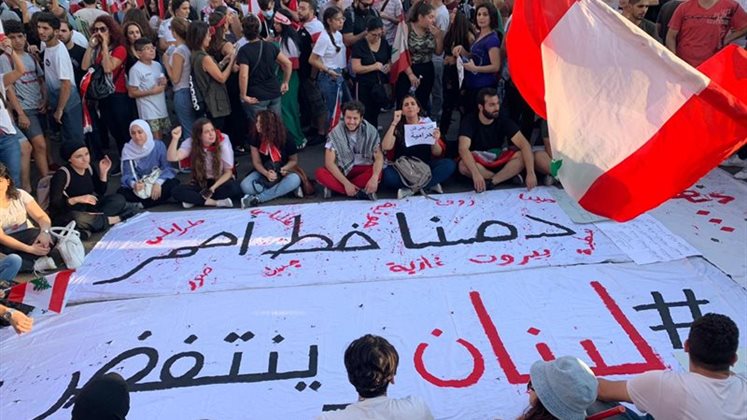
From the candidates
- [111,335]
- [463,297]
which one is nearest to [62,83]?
[111,335]

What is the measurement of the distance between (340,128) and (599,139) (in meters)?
3.01

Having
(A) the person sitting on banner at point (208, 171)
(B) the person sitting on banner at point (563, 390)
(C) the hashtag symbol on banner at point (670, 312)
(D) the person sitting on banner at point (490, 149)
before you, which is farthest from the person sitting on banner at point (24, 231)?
(C) the hashtag symbol on banner at point (670, 312)

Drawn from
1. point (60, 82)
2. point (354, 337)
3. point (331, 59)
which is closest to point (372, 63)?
point (331, 59)

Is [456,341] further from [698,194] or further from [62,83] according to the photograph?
[62,83]

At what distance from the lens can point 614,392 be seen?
2.98 metres

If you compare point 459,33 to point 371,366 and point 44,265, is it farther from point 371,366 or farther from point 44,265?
point 371,366

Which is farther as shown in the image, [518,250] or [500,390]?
[518,250]

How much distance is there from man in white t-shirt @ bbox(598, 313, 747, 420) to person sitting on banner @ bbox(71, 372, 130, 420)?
82.9 inches

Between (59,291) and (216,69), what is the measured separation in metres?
2.86

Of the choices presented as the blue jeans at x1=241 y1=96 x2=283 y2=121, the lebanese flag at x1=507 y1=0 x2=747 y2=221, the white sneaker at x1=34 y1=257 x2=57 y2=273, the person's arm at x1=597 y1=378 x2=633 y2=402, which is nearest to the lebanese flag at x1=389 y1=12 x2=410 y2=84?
the blue jeans at x1=241 y1=96 x2=283 y2=121

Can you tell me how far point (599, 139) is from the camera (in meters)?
3.67

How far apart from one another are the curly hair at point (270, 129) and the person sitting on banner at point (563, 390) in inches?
167

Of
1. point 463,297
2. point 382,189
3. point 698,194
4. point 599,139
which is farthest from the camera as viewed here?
point 382,189

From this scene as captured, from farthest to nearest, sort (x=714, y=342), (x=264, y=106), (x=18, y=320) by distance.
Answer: (x=264, y=106)
(x=18, y=320)
(x=714, y=342)
